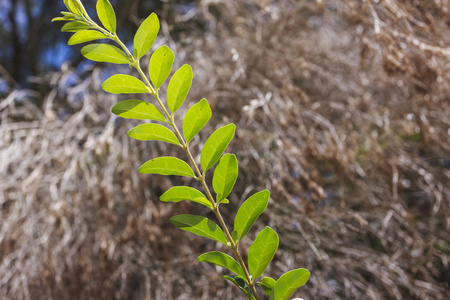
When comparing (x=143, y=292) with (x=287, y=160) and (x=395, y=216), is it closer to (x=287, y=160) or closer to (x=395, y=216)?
(x=287, y=160)

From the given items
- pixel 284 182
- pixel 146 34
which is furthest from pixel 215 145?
pixel 284 182

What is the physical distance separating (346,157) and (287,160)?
7.1 inches

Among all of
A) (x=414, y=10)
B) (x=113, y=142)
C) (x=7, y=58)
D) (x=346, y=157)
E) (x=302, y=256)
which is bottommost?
(x=7, y=58)

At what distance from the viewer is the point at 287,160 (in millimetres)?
1292

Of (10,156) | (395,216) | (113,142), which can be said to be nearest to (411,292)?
(395,216)

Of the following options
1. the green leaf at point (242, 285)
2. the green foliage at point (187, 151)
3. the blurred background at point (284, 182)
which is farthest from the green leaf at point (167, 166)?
the blurred background at point (284, 182)

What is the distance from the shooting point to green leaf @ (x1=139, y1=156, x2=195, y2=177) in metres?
0.39

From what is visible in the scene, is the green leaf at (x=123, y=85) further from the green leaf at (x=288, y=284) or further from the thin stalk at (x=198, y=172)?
the green leaf at (x=288, y=284)

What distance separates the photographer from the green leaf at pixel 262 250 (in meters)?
0.37

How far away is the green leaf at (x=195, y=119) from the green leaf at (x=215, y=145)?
2 centimetres

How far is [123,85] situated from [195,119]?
0.08 m

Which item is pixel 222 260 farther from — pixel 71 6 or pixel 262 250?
pixel 71 6

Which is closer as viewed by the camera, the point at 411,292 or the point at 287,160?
the point at 411,292

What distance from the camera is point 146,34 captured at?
411 millimetres
